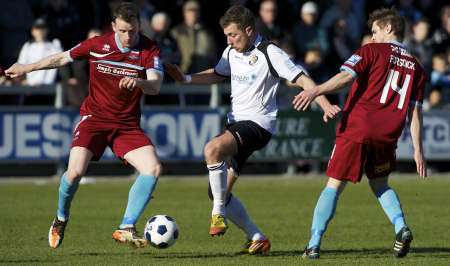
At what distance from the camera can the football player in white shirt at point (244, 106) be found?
10508mm

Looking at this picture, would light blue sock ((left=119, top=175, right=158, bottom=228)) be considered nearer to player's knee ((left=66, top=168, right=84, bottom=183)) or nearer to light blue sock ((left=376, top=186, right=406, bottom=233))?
player's knee ((left=66, top=168, right=84, bottom=183))

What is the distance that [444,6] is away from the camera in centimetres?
2359

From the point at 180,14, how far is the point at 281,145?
10.3ft

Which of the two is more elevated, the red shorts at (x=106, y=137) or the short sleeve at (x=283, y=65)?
the short sleeve at (x=283, y=65)

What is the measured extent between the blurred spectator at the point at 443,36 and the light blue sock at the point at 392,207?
11.9 meters

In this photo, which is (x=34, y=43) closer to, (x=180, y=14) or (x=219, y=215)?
(x=180, y=14)

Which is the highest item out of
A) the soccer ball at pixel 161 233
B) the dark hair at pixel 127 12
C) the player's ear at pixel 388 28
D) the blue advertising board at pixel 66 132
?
the player's ear at pixel 388 28

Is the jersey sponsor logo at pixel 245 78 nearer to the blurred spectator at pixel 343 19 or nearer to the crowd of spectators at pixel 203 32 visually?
the crowd of spectators at pixel 203 32

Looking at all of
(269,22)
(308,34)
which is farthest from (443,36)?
(269,22)

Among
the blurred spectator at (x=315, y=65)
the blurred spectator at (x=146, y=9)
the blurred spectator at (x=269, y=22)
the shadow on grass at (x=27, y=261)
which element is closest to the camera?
the shadow on grass at (x=27, y=261)

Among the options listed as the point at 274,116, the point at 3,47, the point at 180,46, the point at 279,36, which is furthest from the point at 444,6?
the point at 274,116

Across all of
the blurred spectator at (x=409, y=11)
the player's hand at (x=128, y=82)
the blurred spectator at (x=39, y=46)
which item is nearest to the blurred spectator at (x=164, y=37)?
the blurred spectator at (x=39, y=46)

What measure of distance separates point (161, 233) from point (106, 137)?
3.83 feet

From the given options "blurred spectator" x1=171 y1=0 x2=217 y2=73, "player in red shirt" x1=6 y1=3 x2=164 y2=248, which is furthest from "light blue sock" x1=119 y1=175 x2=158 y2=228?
"blurred spectator" x1=171 y1=0 x2=217 y2=73
